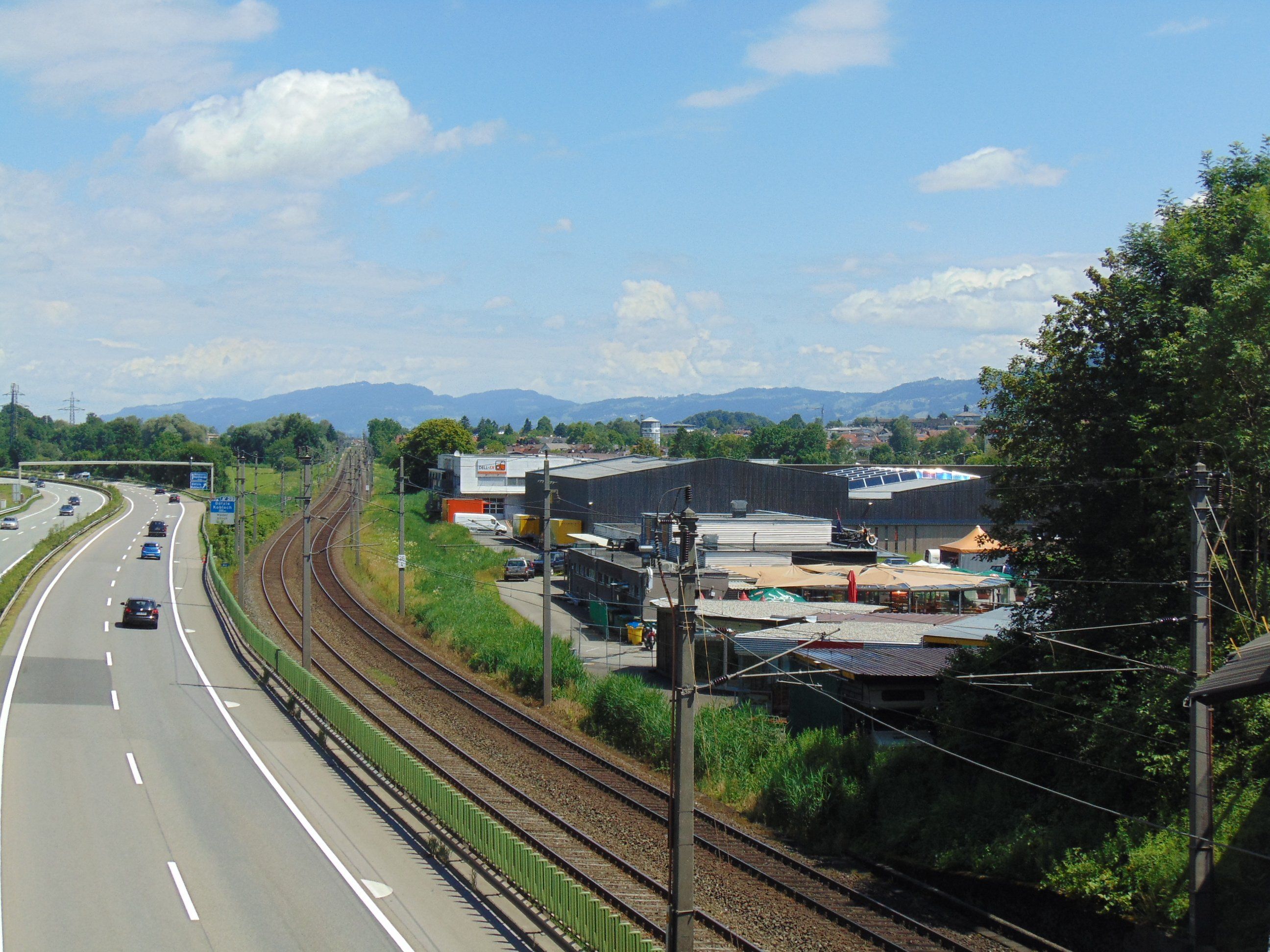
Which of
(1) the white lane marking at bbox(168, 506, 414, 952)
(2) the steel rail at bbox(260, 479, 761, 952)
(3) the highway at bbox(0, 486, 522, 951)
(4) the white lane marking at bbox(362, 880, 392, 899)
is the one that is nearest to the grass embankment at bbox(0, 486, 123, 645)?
(3) the highway at bbox(0, 486, 522, 951)

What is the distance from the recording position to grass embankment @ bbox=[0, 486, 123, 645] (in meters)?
45.5

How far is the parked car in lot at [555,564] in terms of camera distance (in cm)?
6525

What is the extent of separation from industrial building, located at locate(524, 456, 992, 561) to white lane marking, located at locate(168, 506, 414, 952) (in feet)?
121

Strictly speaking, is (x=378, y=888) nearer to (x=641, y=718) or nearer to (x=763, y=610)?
(x=641, y=718)

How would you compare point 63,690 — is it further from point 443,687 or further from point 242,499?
point 242,499

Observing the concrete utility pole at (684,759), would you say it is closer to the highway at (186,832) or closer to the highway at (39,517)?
the highway at (186,832)

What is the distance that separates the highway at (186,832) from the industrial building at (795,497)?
38730 mm

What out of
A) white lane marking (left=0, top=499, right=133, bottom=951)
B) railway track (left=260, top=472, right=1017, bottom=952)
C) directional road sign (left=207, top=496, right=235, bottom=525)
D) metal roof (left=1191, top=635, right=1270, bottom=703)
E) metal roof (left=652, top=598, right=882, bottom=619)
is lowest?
railway track (left=260, top=472, right=1017, bottom=952)

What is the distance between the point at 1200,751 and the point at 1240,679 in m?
2.16

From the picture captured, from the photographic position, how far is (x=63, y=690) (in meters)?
32.7

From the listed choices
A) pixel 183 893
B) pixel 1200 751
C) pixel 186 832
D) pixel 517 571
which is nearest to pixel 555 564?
pixel 517 571

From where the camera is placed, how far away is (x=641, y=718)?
28.9 metres

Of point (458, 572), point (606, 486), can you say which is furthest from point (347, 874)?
point (606, 486)

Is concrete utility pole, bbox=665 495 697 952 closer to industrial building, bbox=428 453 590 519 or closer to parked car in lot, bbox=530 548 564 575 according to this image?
parked car in lot, bbox=530 548 564 575
